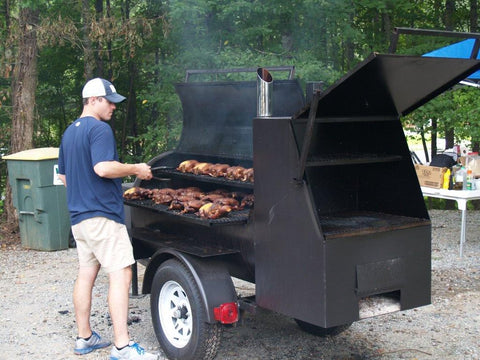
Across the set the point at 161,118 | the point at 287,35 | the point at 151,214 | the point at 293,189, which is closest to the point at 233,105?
the point at 151,214

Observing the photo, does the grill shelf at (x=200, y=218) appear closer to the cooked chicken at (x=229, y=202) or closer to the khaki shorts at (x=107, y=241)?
the cooked chicken at (x=229, y=202)

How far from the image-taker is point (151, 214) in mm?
5211

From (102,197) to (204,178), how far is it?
0.87 meters

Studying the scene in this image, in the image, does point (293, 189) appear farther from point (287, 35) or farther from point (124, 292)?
point (287, 35)

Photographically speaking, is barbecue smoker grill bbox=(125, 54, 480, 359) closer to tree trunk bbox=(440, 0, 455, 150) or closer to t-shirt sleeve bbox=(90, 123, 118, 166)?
t-shirt sleeve bbox=(90, 123, 118, 166)

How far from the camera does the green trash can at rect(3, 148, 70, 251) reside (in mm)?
8070

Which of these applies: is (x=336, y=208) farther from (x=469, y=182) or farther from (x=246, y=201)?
(x=469, y=182)

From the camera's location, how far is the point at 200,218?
4258mm

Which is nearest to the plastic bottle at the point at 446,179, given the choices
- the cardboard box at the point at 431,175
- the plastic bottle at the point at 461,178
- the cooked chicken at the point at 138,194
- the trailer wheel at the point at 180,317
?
the cardboard box at the point at 431,175

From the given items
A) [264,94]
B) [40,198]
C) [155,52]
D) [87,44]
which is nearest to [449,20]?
[155,52]

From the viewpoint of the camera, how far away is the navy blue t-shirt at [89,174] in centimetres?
420

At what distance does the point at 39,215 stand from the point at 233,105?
400cm

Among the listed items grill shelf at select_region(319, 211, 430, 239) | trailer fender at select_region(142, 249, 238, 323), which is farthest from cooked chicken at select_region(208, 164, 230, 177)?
grill shelf at select_region(319, 211, 430, 239)

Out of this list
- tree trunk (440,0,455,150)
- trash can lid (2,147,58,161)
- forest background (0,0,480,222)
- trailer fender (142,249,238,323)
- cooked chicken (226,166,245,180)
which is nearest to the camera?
trailer fender (142,249,238,323)
